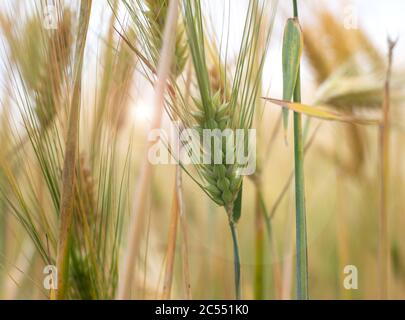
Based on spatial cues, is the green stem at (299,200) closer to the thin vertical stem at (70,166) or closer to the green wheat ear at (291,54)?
the green wheat ear at (291,54)

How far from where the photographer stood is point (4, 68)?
1.90 feet

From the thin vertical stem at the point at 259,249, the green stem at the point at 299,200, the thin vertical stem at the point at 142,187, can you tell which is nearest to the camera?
the thin vertical stem at the point at 142,187

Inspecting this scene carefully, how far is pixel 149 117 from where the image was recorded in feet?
1.62

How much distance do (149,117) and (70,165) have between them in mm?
78

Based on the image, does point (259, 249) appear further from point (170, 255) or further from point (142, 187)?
point (142, 187)

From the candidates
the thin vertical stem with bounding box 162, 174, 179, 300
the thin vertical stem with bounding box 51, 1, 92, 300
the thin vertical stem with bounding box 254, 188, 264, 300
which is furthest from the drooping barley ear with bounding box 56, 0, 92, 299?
the thin vertical stem with bounding box 254, 188, 264, 300

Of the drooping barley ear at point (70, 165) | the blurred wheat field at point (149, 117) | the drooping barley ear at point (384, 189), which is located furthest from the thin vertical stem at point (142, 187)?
the drooping barley ear at point (384, 189)

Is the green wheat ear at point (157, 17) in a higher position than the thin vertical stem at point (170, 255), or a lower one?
higher

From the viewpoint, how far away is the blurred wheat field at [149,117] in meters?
0.48

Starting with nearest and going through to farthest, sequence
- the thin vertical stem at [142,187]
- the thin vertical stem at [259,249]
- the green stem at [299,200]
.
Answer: the thin vertical stem at [142,187] → the green stem at [299,200] → the thin vertical stem at [259,249]

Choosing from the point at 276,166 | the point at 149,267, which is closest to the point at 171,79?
the point at 149,267

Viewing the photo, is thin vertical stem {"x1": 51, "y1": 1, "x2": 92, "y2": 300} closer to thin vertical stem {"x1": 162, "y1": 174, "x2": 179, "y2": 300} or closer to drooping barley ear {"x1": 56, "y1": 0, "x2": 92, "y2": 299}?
drooping barley ear {"x1": 56, "y1": 0, "x2": 92, "y2": 299}

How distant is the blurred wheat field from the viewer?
48cm

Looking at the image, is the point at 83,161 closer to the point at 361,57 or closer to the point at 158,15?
the point at 158,15
